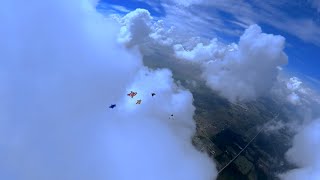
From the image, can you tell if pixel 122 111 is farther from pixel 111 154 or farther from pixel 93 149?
pixel 93 149

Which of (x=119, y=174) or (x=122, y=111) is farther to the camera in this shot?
(x=122, y=111)

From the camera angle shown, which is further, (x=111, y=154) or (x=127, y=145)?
(x=127, y=145)

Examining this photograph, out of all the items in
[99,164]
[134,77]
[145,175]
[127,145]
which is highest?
[134,77]

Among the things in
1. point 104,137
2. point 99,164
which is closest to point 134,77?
point 104,137


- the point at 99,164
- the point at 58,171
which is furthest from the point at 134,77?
the point at 58,171

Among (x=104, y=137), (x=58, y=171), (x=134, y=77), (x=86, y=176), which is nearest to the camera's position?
(x=58, y=171)

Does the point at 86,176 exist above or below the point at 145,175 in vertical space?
above

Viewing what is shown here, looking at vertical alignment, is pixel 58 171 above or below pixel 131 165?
above

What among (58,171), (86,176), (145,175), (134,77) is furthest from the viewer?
(145,175)

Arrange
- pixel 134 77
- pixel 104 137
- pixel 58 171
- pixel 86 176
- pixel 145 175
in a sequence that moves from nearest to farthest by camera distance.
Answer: pixel 58 171 → pixel 86 176 → pixel 104 137 → pixel 134 77 → pixel 145 175

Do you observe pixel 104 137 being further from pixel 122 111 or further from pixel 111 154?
pixel 122 111
